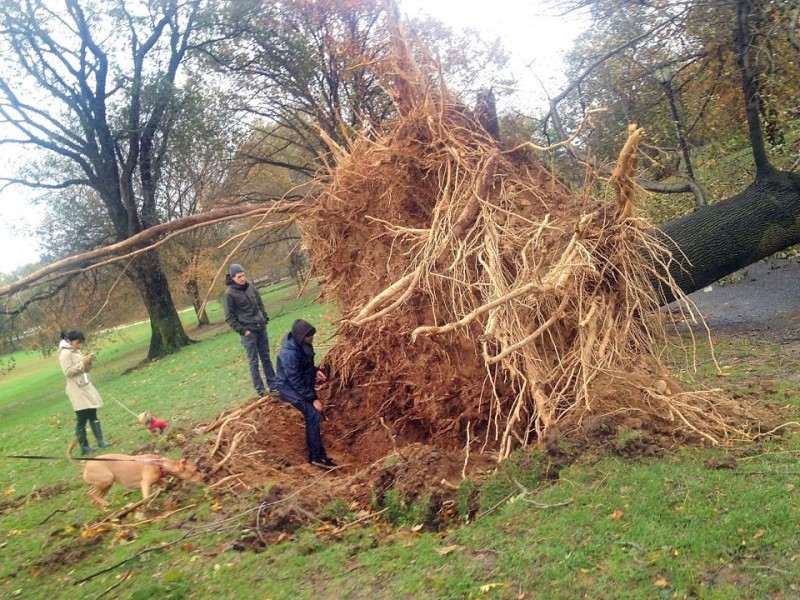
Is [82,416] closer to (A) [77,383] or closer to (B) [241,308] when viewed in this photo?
(A) [77,383]

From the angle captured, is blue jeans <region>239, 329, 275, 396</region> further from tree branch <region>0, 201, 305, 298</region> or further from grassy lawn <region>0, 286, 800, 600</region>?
grassy lawn <region>0, 286, 800, 600</region>

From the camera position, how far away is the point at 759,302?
405 inches

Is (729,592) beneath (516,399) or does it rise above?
beneath

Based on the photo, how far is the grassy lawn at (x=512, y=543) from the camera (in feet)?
11.3

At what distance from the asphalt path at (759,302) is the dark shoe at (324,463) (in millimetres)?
5127

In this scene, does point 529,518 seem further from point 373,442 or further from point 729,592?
point 373,442

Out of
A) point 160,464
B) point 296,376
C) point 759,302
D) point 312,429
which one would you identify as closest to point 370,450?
point 312,429

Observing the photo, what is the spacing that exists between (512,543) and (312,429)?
3214 mm

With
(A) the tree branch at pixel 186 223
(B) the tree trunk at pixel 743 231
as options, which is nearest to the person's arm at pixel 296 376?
(A) the tree branch at pixel 186 223

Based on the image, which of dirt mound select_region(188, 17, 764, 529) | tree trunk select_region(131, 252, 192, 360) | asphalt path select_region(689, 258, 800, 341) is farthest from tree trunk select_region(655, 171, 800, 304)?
tree trunk select_region(131, 252, 192, 360)

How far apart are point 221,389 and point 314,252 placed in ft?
13.1

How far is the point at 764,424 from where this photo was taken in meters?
4.91

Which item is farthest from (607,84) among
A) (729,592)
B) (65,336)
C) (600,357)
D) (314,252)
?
(729,592)

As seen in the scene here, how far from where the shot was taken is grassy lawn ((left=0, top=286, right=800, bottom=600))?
345cm
